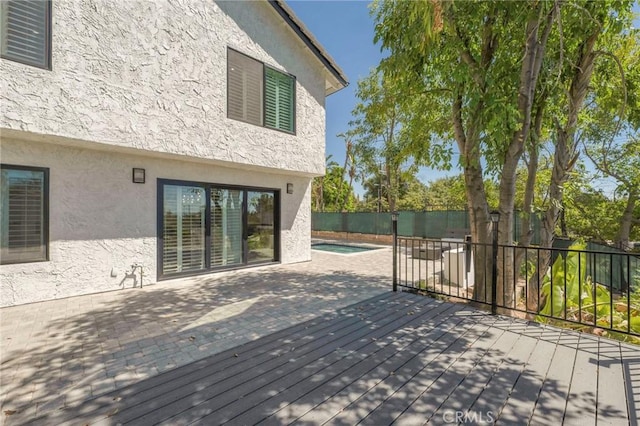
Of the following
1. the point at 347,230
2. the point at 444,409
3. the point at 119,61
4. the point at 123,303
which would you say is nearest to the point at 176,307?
the point at 123,303

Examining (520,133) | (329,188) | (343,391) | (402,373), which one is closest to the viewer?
(343,391)

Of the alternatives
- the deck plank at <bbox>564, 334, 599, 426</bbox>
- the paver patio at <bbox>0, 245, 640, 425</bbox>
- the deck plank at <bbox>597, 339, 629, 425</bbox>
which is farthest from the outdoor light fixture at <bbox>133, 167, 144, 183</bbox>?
the deck plank at <bbox>597, 339, 629, 425</bbox>

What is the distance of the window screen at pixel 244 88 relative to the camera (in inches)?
261

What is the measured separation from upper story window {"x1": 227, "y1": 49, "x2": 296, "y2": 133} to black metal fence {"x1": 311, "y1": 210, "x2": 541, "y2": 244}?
9640 mm

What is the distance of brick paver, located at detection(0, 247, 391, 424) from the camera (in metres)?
2.55

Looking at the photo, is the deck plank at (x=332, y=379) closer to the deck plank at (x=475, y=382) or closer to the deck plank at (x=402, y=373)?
the deck plank at (x=402, y=373)

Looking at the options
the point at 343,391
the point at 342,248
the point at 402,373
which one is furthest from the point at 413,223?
the point at 343,391

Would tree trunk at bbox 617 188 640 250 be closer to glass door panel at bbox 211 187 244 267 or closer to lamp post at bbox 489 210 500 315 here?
lamp post at bbox 489 210 500 315

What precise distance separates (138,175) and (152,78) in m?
1.89

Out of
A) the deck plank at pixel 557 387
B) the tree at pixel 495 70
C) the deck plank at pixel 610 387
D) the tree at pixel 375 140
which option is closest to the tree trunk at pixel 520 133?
the tree at pixel 495 70

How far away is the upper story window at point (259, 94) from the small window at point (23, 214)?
145 inches

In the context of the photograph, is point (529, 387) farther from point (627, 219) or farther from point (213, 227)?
point (627, 219)

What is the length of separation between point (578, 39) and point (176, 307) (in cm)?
792

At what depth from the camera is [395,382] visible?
8.39ft
